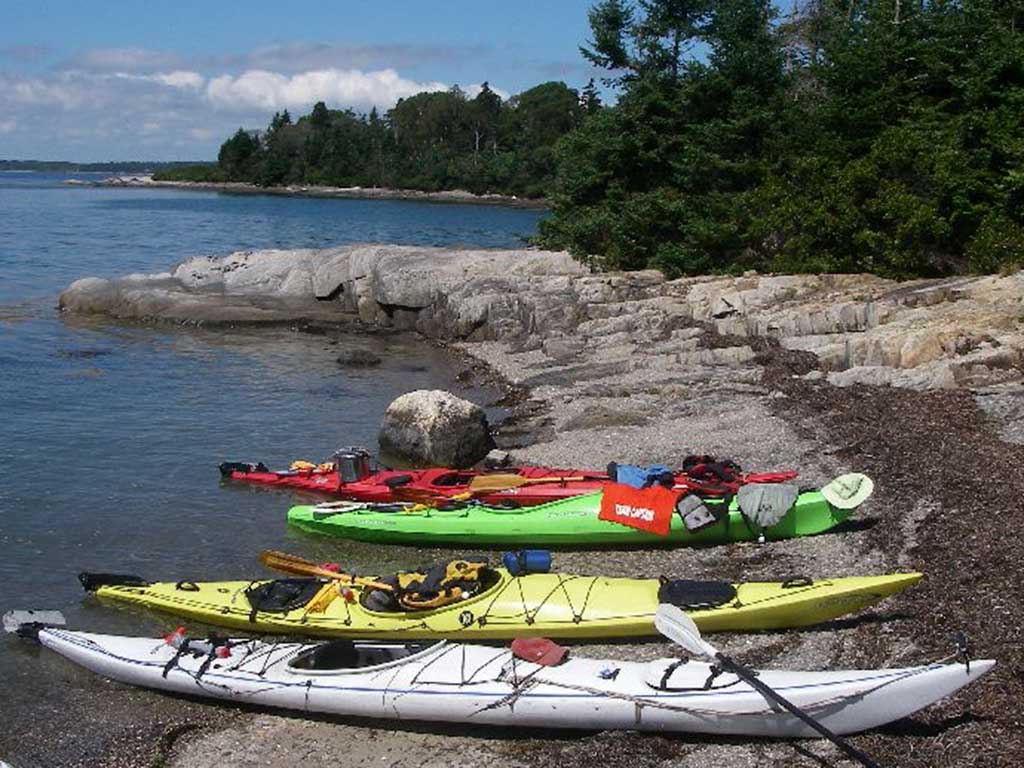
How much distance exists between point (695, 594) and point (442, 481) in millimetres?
5325

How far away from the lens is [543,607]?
9430 millimetres

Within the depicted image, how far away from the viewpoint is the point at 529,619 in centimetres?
930

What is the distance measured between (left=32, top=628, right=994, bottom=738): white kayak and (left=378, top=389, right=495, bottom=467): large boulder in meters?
6.66

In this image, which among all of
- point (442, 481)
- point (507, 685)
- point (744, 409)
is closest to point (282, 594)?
point (507, 685)

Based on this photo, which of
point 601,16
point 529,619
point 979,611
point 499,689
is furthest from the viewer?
point 601,16

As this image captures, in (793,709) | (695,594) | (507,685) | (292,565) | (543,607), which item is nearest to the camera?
(793,709)

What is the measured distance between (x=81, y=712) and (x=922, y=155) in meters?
20.8

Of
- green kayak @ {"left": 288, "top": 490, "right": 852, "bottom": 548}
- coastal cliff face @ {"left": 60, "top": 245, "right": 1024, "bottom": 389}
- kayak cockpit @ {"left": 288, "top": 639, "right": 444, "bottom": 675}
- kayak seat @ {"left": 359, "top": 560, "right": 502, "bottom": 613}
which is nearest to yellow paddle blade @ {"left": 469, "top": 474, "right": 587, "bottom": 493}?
green kayak @ {"left": 288, "top": 490, "right": 852, "bottom": 548}

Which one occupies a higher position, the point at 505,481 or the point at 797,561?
the point at 505,481

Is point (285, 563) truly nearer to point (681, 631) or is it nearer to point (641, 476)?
point (641, 476)

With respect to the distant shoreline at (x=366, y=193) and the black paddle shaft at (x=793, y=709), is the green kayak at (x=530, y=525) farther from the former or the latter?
the distant shoreline at (x=366, y=193)

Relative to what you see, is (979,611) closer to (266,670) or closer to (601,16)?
(266,670)

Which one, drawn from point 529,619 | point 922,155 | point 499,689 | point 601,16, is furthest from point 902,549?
point 601,16

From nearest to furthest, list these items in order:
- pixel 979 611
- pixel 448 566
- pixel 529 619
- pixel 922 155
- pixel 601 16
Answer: pixel 979 611
pixel 529 619
pixel 448 566
pixel 922 155
pixel 601 16
